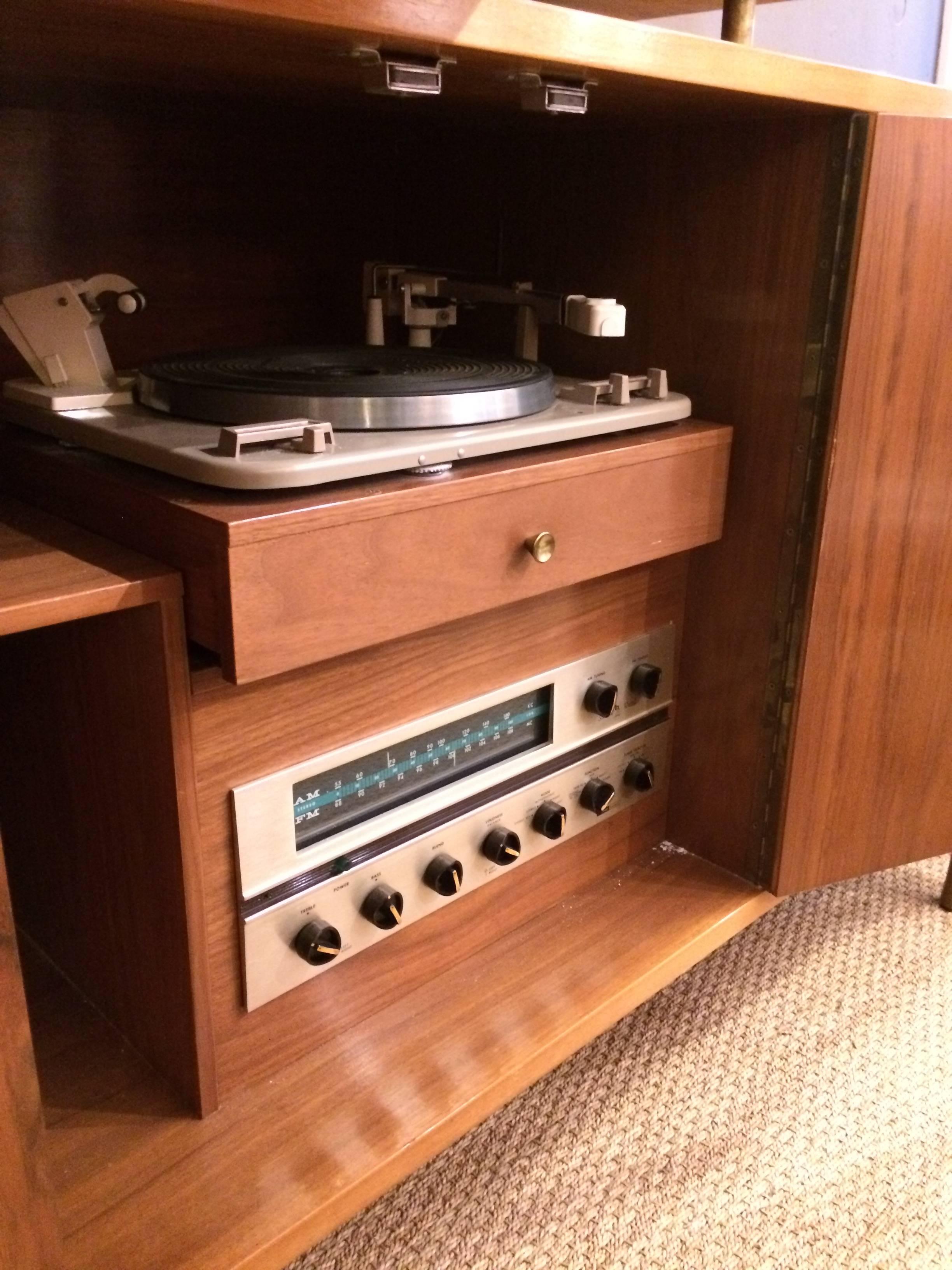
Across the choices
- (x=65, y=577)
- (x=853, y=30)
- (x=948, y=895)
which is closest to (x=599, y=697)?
(x=65, y=577)

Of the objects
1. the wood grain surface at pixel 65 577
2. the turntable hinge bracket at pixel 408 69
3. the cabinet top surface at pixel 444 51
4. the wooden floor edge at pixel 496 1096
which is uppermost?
the cabinet top surface at pixel 444 51

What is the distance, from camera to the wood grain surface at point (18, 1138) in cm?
52

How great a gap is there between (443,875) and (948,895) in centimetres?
74

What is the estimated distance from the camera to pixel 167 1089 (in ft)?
2.53

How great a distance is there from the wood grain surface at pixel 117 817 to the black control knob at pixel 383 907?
138 millimetres

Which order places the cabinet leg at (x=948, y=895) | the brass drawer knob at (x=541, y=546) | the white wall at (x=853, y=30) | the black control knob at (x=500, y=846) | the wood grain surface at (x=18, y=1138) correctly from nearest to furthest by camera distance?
the wood grain surface at (x=18, y=1138), the brass drawer knob at (x=541, y=546), the black control knob at (x=500, y=846), the cabinet leg at (x=948, y=895), the white wall at (x=853, y=30)

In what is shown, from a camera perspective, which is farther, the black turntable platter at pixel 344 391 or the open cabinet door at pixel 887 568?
the open cabinet door at pixel 887 568

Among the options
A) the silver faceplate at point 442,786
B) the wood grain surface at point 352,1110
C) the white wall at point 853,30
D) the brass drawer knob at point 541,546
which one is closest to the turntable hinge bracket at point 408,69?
the brass drawer knob at point 541,546

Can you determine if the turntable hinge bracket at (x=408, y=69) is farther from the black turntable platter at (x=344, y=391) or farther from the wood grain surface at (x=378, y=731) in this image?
the wood grain surface at (x=378, y=731)

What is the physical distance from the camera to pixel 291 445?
651 mm

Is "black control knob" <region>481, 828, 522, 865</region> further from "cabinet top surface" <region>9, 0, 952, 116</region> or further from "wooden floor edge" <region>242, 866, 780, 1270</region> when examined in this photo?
"cabinet top surface" <region>9, 0, 952, 116</region>

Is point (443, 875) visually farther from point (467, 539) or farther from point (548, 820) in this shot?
point (467, 539)

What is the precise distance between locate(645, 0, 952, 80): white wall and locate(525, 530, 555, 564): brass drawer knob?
1032 millimetres

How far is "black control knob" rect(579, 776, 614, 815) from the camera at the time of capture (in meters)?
0.97
